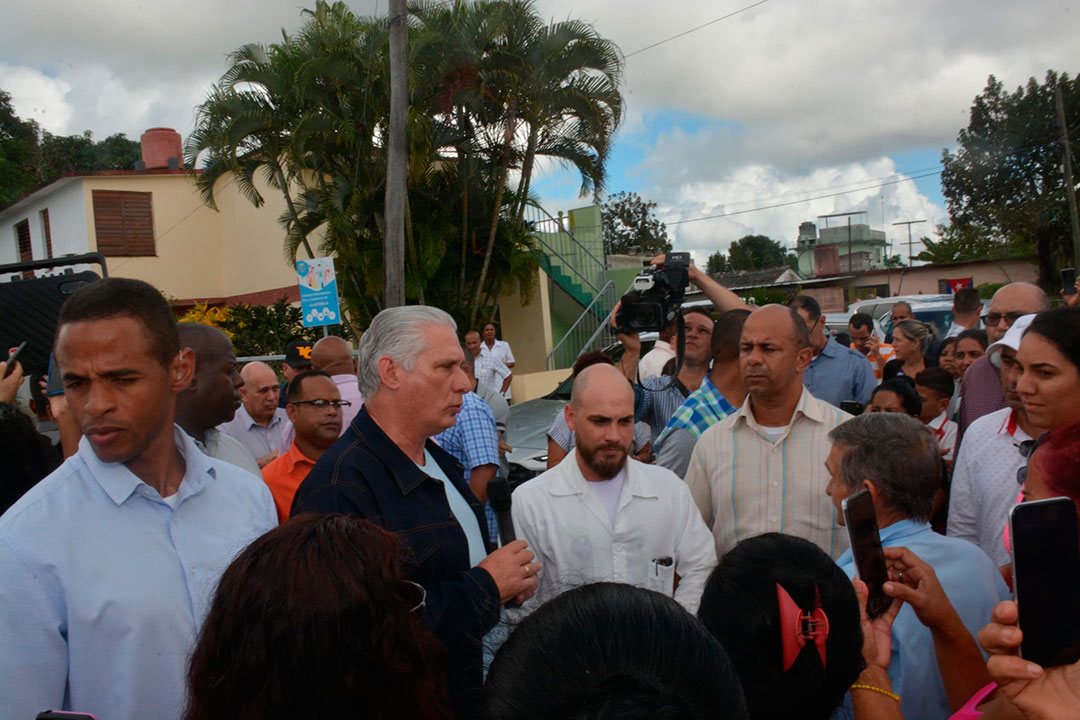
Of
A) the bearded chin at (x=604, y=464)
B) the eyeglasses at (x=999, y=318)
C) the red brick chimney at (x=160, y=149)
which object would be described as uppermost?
the red brick chimney at (x=160, y=149)

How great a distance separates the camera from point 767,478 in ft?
10.7

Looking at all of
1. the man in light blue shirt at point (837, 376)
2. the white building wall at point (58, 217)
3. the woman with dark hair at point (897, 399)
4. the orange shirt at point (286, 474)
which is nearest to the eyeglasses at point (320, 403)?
the orange shirt at point (286, 474)

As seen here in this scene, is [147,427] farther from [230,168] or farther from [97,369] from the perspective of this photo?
[230,168]

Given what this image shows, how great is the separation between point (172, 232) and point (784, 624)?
2308cm

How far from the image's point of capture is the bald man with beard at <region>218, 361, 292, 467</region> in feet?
16.7

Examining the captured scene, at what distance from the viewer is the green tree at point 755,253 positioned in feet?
251

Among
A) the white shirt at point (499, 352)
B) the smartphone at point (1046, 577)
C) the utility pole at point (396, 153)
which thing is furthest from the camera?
the white shirt at point (499, 352)

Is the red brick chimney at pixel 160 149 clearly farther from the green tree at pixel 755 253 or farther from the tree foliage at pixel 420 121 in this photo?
the green tree at pixel 755 253

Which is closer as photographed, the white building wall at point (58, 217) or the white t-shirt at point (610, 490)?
the white t-shirt at point (610, 490)

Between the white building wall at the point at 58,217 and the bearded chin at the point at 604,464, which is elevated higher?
the white building wall at the point at 58,217

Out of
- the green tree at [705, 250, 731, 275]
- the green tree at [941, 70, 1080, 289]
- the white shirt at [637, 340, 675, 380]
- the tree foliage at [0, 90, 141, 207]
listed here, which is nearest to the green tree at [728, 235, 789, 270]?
the green tree at [705, 250, 731, 275]

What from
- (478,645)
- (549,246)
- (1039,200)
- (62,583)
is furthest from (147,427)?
(1039,200)

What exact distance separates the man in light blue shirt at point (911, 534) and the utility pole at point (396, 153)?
8.32 metres

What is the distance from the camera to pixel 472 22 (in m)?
14.7
